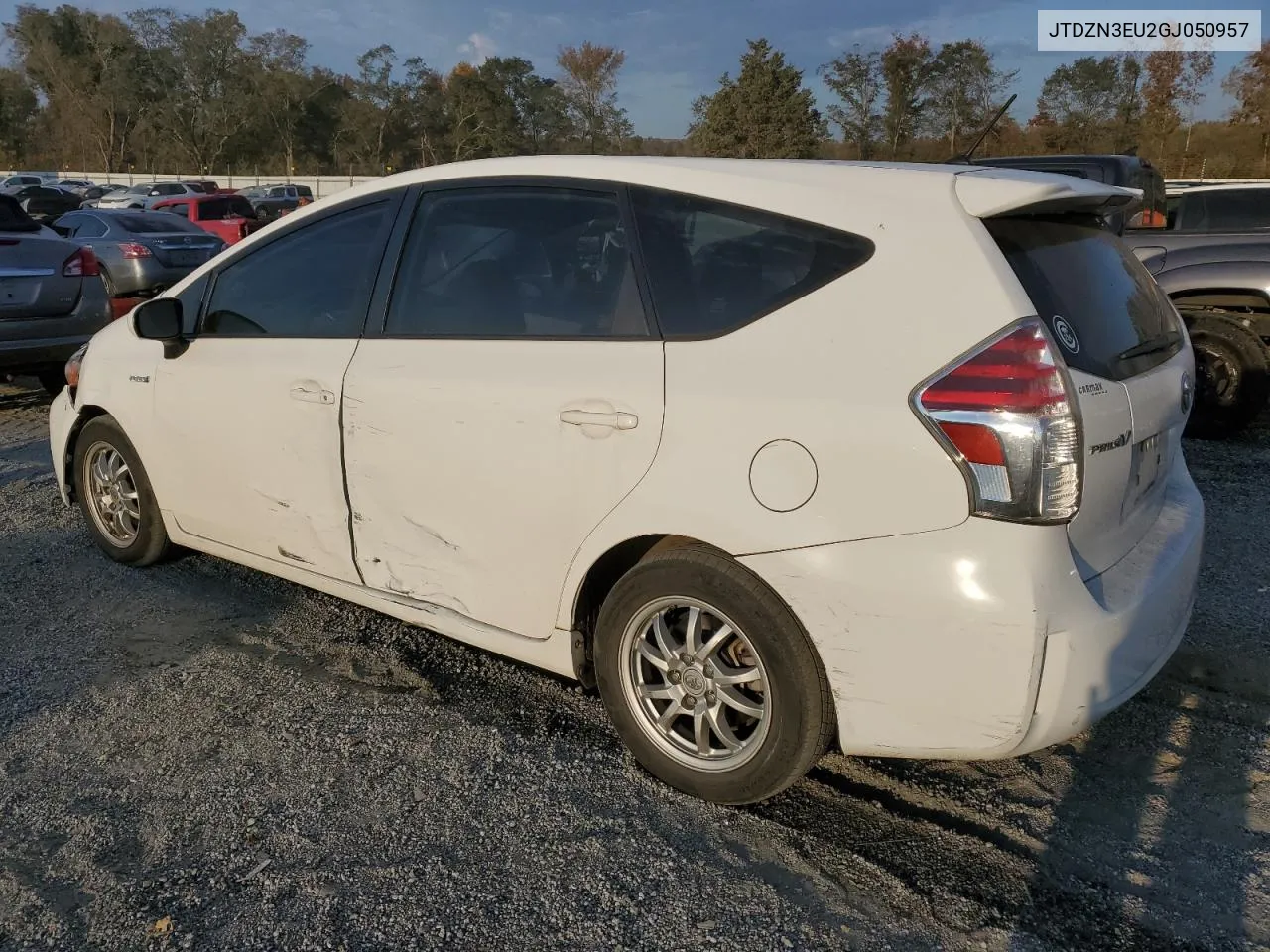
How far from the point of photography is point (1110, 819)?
8.90ft

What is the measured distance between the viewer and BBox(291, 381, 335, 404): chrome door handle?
3404mm

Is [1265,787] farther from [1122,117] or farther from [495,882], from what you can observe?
[1122,117]

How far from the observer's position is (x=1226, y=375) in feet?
22.8

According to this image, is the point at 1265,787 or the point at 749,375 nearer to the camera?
the point at 749,375

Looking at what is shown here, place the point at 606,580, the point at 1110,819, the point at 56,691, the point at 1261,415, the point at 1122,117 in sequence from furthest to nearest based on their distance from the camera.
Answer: the point at 1122,117 → the point at 1261,415 → the point at 56,691 → the point at 606,580 → the point at 1110,819

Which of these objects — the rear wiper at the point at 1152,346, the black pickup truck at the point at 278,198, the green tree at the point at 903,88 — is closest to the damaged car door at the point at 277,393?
the rear wiper at the point at 1152,346

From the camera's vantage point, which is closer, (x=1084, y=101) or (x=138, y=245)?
(x=138, y=245)

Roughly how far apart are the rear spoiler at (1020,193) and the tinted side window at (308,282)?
6.55ft

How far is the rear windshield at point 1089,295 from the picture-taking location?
7.88ft

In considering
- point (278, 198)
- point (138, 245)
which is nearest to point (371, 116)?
point (278, 198)

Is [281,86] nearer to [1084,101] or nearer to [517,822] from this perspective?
[1084,101]

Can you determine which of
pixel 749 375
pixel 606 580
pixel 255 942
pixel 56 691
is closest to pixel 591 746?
pixel 606 580

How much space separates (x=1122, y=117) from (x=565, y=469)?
44115mm

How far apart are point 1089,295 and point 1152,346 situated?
0.31 meters
